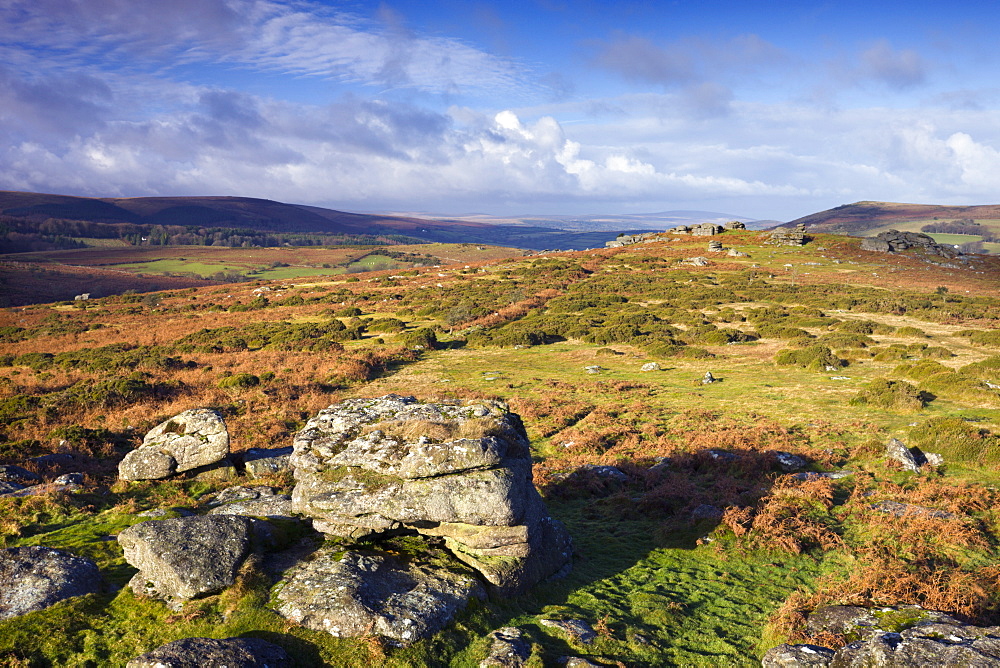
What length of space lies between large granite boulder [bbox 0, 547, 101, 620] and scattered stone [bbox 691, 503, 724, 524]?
12965 millimetres

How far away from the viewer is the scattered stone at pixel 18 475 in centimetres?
1354

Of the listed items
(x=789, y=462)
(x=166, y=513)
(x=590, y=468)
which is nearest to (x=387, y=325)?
(x=590, y=468)

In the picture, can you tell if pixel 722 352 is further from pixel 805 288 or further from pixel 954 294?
pixel 954 294

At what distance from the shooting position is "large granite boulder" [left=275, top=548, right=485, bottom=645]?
7957 mm

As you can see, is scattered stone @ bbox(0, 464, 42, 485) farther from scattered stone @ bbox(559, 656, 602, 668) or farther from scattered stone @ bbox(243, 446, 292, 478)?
scattered stone @ bbox(559, 656, 602, 668)

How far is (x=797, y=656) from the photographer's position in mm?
7949

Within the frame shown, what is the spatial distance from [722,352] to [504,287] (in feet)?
113

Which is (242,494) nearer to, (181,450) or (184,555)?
(181,450)

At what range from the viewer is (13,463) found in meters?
15.6

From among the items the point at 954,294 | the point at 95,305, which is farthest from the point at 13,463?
the point at 954,294

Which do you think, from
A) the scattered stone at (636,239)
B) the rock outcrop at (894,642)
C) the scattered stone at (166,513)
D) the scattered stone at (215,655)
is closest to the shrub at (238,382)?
the scattered stone at (166,513)

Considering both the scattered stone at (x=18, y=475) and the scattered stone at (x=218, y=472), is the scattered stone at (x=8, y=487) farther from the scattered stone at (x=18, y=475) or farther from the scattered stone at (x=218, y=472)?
the scattered stone at (x=218, y=472)

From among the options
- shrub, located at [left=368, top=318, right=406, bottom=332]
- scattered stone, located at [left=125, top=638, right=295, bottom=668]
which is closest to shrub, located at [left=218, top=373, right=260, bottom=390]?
shrub, located at [left=368, top=318, right=406, bottom=332]

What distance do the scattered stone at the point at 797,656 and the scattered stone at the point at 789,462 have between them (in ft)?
29.1
